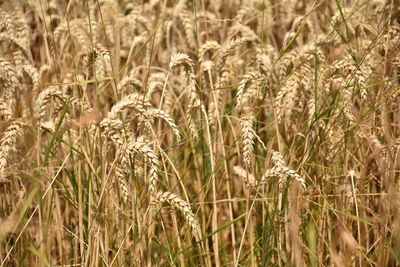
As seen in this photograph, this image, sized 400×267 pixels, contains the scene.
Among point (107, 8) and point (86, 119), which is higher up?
point (107, 8)

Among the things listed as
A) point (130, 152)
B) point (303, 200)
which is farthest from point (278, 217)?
point (130, 152)

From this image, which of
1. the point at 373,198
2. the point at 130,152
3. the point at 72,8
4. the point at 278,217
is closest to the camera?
the point at 130,152

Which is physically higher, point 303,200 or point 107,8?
point 107,8

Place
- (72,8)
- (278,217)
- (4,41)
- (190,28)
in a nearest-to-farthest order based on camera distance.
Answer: (278,217)
(4,41)
(190,28)
(72,8)

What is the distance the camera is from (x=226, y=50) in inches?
98.0

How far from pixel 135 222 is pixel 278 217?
1.58 ft

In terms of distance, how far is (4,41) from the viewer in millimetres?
2721

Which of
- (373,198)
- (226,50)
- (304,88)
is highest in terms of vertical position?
(226,50)

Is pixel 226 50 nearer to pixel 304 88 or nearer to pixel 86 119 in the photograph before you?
pixel 304 88

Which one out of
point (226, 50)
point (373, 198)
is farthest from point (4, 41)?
point (373, 198)

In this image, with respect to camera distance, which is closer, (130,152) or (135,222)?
(130,152)

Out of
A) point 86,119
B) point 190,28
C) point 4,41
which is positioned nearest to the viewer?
point 86,119

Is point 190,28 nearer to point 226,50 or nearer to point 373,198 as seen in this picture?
point 226,50

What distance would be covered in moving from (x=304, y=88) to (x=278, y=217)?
56 cm
